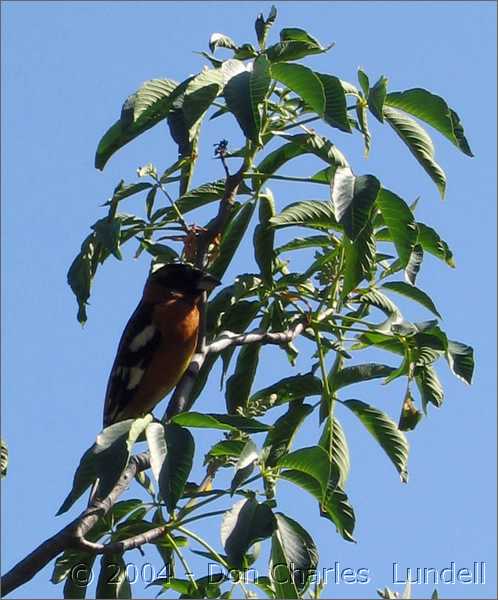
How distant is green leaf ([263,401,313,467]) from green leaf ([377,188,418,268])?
2.39 ft

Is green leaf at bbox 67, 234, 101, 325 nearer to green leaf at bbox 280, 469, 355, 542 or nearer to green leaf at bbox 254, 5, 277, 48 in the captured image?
green leaf at bbox 254, 5, 277, 48

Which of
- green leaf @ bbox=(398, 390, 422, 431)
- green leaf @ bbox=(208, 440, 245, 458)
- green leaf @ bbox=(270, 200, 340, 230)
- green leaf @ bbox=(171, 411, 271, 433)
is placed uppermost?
green leaf @ bbox=(270, 200, 340, 230)

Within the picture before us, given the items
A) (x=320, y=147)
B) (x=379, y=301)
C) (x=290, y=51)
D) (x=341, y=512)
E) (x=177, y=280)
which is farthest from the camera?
(x=177, y=280)

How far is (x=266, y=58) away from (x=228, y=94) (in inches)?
10.1

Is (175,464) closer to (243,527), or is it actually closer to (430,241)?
(243,527)

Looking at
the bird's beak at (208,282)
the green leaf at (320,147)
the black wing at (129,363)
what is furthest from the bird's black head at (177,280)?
the green leaf at (320,147)

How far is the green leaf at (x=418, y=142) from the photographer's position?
3.64 meters

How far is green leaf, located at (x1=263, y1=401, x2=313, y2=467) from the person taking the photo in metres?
3.78

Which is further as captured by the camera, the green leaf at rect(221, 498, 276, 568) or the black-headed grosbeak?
the black-headed grosbeak

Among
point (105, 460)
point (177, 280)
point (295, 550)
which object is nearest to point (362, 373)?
point (295, 550)

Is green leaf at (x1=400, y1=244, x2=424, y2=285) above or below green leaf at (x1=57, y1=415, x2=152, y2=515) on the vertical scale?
above

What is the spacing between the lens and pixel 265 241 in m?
3.92

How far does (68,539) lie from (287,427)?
112 centimetres

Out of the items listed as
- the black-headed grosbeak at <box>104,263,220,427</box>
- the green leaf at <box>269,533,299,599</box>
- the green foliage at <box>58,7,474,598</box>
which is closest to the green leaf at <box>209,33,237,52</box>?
the green foliage at <box>58,7,474,598</box>
